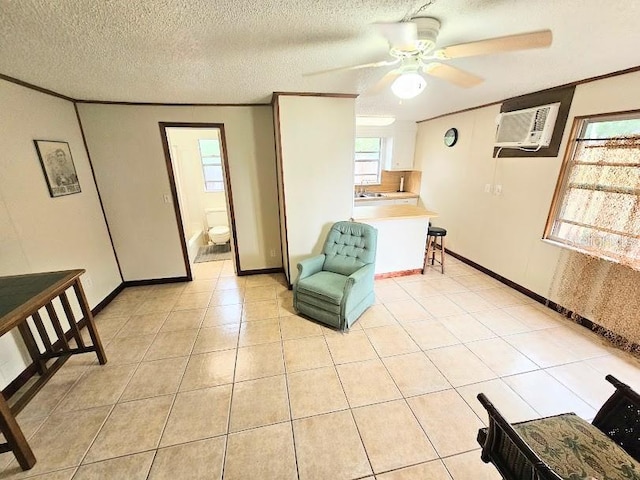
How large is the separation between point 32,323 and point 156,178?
1903 mm

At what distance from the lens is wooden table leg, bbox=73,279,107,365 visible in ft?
6.75

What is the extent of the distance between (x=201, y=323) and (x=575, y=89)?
14.5ft

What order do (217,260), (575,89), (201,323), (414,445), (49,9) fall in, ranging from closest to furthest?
(49,9), (414,445), (575,89), (201,323), (217,260)

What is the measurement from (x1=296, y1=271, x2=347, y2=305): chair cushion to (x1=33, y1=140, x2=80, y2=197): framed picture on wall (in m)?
2.54

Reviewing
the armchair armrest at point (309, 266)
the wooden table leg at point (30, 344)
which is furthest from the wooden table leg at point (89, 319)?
the armchair armrest at point (309, 266)

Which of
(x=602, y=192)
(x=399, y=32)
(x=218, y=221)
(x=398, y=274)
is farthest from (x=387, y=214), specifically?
(x=218, y=221)

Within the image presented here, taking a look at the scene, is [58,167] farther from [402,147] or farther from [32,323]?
[402,147]

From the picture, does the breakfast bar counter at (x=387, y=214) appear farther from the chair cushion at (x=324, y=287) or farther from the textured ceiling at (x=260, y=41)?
the textured ceiling at (x=260, y=41)

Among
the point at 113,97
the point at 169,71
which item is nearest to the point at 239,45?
the point at 169,71

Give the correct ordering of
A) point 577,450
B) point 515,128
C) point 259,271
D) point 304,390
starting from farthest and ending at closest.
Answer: point 259,271
point 515,128
point 304,390
point 577,450

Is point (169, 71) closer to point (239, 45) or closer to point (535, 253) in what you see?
point (239, 45)

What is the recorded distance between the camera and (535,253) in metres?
3.09

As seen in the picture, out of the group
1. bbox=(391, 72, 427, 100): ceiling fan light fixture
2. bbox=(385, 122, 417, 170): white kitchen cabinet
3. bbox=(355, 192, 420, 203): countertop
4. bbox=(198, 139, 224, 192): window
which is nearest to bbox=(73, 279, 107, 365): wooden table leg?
bbox=(391, 72, 427, 100): ceiling fan light fixture

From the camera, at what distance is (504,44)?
126 centimetres
